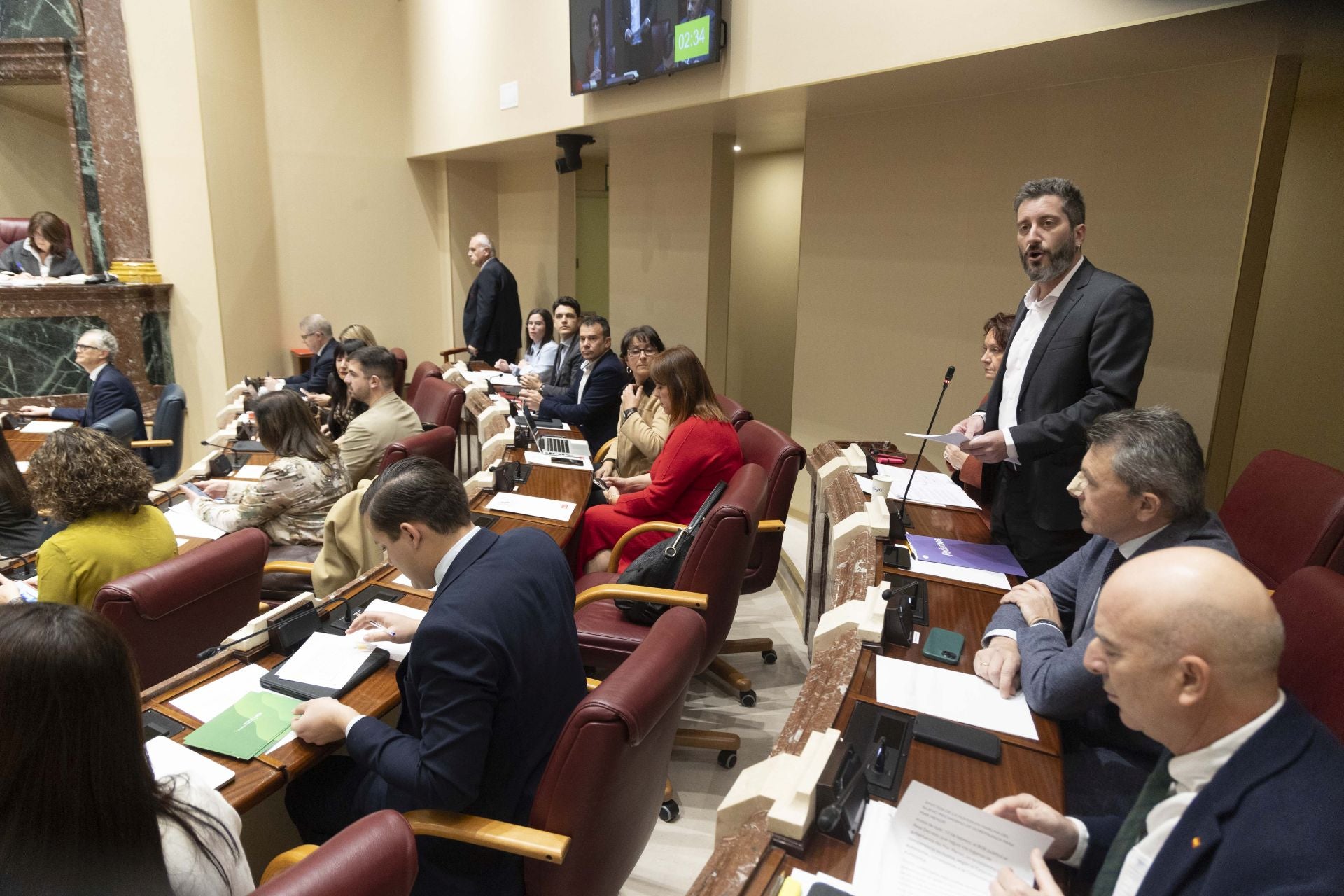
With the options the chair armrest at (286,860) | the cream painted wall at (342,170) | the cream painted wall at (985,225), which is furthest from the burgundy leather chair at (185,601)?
the cream painted wall at (342,170)

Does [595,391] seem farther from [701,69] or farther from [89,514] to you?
[89,514]

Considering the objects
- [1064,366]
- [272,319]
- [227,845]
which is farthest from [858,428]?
[272,319]

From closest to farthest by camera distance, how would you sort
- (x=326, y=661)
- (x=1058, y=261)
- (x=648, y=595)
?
1. (x=326, y=661)
2. (x=1058, y=261)
3. (x=648, y=595)

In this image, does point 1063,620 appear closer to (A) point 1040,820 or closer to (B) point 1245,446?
(A) point 1040,820

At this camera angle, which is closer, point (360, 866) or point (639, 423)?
point (360, 866)

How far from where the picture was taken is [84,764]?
1.06m

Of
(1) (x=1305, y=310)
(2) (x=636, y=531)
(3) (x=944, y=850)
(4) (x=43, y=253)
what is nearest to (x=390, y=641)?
(2) (x=636, y=531)

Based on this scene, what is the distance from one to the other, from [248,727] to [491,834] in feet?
1.87

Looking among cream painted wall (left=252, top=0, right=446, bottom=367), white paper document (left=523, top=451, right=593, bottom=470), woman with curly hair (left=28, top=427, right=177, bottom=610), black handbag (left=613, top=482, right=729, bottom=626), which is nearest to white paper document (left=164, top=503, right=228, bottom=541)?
woman with curly hair (left=28, top=427, right=177, bottom=610)

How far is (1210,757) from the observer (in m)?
0.99

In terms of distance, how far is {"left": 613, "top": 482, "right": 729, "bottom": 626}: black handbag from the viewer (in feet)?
8.61

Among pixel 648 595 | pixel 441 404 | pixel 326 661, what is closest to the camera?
pixel 326 661

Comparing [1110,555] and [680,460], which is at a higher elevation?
[1110,555]

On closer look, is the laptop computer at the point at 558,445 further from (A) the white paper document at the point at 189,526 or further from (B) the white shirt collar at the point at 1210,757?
(B) the white shirt collar at the point at 1210,757
